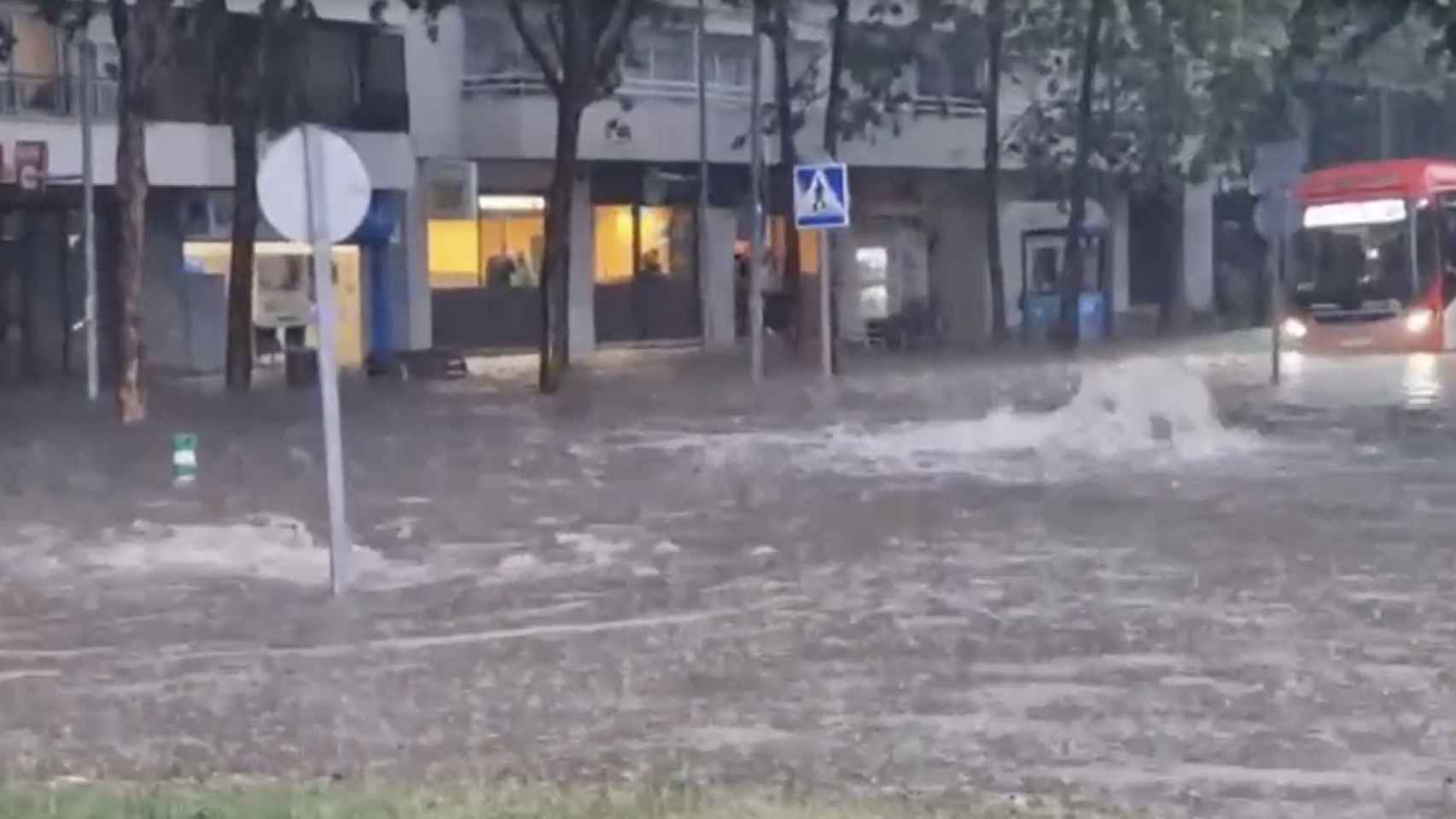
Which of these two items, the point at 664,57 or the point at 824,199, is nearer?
the point at 824,199

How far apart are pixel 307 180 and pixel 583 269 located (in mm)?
41424

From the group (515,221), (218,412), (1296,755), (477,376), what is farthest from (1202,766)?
(515,221)

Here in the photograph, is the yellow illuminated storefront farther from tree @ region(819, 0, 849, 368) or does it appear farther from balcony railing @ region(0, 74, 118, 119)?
tree @ region(819, 0, 849, 368)

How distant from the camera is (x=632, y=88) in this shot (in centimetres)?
5494

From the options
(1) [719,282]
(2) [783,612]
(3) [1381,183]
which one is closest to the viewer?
(2) [783,612]

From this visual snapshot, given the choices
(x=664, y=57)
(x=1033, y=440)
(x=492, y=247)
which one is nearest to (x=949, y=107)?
(x=664, y=57)

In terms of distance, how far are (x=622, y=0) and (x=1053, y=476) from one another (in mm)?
16607

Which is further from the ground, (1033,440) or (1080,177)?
(1080,177)

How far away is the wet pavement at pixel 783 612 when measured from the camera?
10820 millimetres

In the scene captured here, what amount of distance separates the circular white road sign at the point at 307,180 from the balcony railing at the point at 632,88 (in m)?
33.8

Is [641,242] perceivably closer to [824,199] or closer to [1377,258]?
[1377,258]

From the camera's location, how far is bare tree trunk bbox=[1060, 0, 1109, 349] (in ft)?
172

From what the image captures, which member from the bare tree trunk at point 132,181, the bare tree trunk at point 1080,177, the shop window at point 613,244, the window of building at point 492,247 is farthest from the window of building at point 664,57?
the bare tree trunk at point 132,181

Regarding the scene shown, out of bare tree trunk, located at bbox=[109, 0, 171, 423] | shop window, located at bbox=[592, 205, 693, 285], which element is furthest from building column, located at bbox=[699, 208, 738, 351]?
bare tree trunk, located at bbox=[109, 0, 171, 423]
